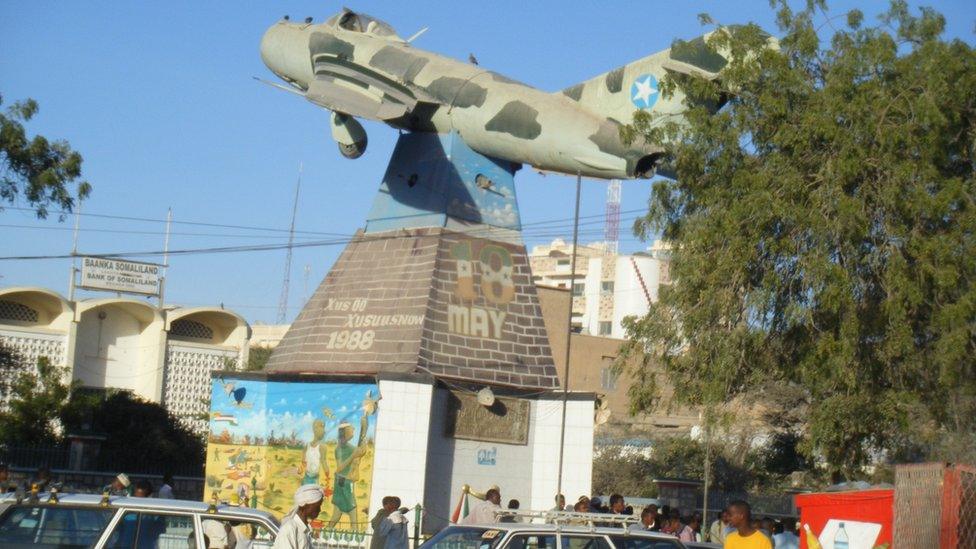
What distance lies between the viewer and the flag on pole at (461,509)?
2192 centimetres

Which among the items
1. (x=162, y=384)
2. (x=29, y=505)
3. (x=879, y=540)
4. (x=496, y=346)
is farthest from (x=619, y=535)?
(x=162, y=384)

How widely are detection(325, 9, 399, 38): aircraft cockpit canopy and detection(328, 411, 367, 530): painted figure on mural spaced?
25.9 feet

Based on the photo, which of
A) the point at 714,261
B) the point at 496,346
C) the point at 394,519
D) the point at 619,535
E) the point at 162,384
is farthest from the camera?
the point at 162,384

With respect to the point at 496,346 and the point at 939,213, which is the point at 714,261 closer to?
the point at 939,213

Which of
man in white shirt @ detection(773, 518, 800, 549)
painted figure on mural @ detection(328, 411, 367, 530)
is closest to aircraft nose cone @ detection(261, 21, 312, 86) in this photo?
painted figure on mural @ detection(328, 411, 367, 530)

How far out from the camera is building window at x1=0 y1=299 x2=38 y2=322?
44906 millimetres

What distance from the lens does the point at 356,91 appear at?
2398 cm

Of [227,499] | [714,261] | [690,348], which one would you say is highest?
[714,261]

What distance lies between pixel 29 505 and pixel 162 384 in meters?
38.0

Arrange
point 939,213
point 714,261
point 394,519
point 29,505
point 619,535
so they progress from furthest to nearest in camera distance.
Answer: point 714,261, point 939,213, point 394,519, point 619,535, point 29,505

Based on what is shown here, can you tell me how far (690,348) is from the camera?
20.4 m

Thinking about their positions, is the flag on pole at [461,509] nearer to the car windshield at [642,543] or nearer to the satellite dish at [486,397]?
the satellite dish at [486,397]

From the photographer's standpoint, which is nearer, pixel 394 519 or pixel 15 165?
pixel 394 519

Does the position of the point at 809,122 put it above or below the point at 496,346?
above
